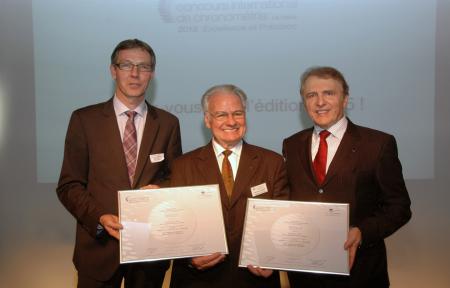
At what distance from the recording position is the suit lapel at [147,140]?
8.53ft

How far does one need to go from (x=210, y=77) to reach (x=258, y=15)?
26.7 inches

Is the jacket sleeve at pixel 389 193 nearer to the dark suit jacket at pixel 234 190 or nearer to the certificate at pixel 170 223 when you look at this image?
the dark suit jacket at pixel 234 190

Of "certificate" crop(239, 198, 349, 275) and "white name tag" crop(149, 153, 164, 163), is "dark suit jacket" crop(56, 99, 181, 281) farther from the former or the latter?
"certificate" crop(239, 198, 349, 275)

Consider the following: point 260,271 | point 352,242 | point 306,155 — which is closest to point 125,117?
point 306,155

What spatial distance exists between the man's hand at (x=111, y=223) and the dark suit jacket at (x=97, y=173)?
12cm

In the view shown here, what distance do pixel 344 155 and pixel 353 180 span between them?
5.7 inches

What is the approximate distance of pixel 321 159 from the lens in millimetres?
2441

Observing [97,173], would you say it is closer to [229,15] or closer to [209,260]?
[209,260]

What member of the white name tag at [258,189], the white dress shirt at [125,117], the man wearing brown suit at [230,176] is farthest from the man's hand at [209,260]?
the white dress shirt at [125,117]

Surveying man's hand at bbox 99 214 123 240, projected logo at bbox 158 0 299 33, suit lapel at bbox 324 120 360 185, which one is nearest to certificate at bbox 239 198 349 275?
suit lapel at bbox 324 120 360 185

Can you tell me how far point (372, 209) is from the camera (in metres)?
2.40

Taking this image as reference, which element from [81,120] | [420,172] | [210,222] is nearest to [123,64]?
[81,120]

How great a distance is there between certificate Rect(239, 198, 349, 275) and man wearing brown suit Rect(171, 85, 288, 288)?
0.10 metres

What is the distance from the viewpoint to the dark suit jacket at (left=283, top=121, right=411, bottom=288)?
2.32 metres
